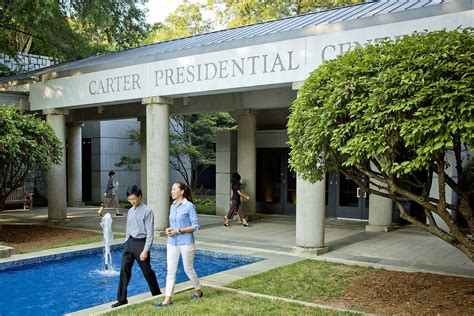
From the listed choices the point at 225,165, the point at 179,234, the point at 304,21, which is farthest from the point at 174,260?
the point at 225,165

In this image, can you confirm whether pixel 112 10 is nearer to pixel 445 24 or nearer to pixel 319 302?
pixel 445 24

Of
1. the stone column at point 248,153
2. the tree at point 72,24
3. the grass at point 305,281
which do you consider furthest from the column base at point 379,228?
the tree at point 72,24

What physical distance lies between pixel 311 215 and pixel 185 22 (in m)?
27.2

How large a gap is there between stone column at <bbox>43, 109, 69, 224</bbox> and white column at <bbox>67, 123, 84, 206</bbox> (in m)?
6.95

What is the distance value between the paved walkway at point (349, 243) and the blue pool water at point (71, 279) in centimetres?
123

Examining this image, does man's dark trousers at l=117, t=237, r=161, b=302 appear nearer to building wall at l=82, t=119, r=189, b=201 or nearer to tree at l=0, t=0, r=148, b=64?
tree at l=0, t=0, r=148, b=64

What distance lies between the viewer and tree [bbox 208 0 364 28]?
28766 mm

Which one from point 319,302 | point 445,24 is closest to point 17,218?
point 319,302

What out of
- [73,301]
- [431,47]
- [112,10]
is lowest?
[73,301]

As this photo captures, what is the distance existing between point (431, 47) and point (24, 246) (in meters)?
10.5

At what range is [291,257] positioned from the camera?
383 inches

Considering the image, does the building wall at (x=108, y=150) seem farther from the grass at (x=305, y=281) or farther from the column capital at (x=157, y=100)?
the grass at (x=305, y=281)

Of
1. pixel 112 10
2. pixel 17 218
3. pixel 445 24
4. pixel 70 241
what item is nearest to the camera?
pixel 445 24

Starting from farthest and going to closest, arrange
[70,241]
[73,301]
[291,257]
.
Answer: [70,241]
[291,257]
[73,301]
